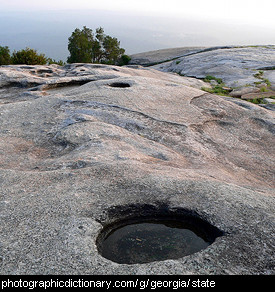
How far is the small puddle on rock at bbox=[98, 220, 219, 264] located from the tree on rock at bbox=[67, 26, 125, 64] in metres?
59.7

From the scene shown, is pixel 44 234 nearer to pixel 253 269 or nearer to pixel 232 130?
pixel 253 269

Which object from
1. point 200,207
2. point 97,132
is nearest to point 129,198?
point 200,207

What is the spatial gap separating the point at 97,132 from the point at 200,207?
6600mm

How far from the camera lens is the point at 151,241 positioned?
21.3 ft

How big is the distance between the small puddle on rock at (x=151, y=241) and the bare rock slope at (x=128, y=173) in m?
0.41

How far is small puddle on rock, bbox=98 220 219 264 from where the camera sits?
19.9 ft

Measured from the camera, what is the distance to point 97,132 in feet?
41.4

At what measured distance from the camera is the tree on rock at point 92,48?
6312cm

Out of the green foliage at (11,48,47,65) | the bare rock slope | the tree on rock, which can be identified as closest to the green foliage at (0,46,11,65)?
the green foliage at (11,48,47,65)
